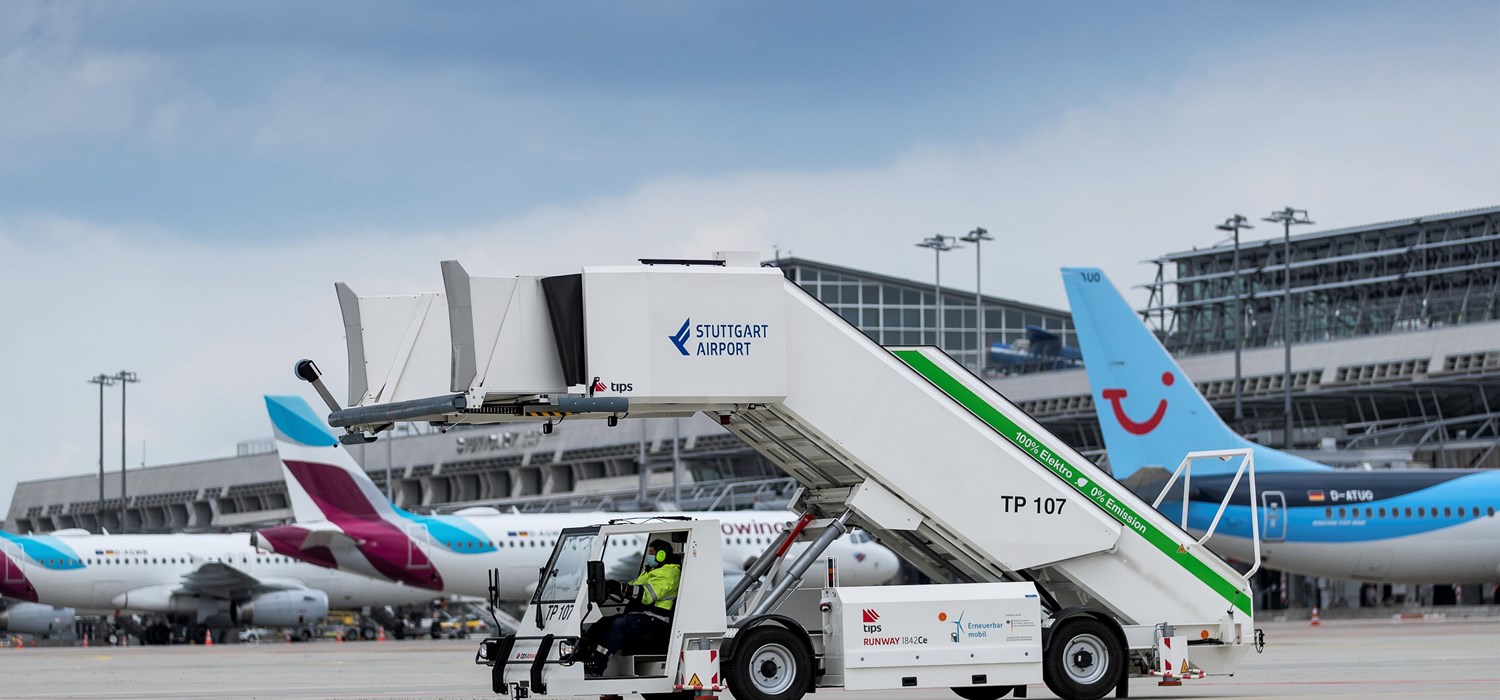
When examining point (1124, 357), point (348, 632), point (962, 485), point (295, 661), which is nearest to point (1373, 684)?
point (962, 485)

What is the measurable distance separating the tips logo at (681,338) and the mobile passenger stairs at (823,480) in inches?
0.6

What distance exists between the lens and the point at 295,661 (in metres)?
32.1

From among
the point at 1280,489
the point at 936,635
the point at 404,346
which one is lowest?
the point at 936,635

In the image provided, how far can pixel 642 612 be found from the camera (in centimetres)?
1526

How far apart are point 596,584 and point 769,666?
170 centimetres

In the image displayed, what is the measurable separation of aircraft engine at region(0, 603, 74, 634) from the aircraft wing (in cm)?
765

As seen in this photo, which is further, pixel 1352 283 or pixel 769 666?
pixel 1352 283

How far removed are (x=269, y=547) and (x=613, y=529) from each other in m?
31.4

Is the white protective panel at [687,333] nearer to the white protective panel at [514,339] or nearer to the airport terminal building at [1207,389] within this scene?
the white protective panel at [514,339]

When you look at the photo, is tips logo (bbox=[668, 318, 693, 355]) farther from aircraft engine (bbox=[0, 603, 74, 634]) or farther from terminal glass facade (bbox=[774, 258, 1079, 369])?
Result: terminal glass facade (bbox=[774, 258, 1079, 369])

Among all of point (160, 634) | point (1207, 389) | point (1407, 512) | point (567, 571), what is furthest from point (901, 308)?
point (567, 571)

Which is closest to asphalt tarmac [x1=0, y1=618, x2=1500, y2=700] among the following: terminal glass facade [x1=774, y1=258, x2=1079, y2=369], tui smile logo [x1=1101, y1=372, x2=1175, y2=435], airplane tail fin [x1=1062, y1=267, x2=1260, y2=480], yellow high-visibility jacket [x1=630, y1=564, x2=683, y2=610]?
yellow high-visibility jacket [x1=630, y1=564, x2=683, y2=610]

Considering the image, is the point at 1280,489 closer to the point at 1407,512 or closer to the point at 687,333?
the point at 1407,512

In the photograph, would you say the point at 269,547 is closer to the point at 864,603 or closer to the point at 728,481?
the point at 864,603
